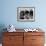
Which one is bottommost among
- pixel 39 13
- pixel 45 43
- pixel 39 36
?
pixel 45 43

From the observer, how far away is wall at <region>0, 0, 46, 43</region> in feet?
14.3

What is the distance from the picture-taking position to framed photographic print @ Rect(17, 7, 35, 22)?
4352 mm

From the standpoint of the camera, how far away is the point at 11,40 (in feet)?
12.8

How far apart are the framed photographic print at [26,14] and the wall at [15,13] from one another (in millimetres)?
99

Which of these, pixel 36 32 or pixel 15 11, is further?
pixel 15 11

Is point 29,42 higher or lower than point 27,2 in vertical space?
lower

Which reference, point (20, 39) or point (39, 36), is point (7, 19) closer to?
point (20, 39)

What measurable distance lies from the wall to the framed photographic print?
0.10 m

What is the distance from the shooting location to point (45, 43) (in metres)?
4.36

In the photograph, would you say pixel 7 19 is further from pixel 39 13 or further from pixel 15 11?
pixel 39 13

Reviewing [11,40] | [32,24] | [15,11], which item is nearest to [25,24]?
[32,24]

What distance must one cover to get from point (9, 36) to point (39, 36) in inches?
34.5

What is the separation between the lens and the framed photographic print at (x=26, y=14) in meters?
4.35

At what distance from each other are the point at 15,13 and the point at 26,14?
362 millimetres
